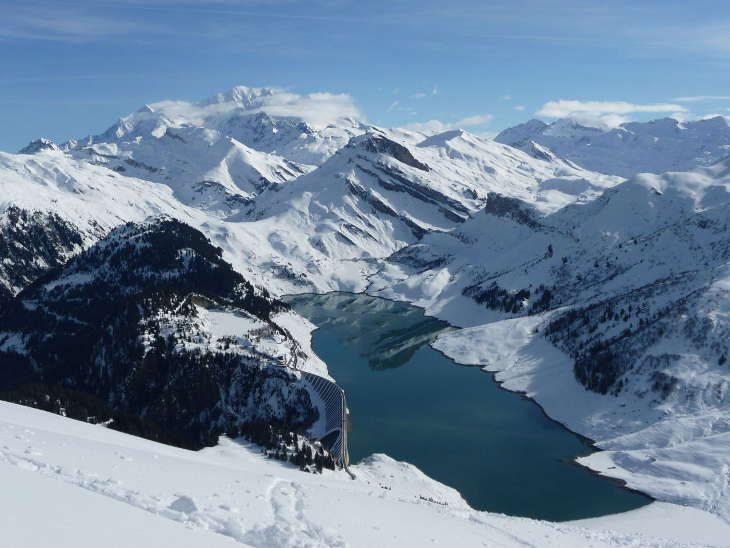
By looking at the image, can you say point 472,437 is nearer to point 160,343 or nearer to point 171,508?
point 160,343

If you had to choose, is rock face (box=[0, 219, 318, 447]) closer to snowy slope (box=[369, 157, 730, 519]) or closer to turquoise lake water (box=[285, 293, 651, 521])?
turquoise lake water (box=[285, 293, 651, 521])

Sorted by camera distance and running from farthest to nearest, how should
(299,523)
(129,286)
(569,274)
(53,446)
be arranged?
(569,274)
(129,286)
(53,446)
(299,523)

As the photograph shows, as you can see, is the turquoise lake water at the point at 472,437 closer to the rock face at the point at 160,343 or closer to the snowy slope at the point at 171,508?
the rock face at the point at 160,343

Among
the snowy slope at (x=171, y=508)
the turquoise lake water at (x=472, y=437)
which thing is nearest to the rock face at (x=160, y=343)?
the turquoise lake water at (x=472, y=437)

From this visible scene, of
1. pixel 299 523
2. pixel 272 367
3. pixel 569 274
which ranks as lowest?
pixel 272 367

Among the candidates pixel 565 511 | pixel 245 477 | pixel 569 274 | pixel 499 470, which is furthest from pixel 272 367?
pixel 569 274

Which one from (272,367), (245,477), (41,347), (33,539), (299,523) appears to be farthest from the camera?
(41,347)

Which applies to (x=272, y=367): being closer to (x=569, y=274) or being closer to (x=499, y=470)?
(x=499, y=470)

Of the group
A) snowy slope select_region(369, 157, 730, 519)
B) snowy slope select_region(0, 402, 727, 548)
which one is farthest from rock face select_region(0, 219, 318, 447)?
snowy slope select_region(369, 157, 730, 519)
